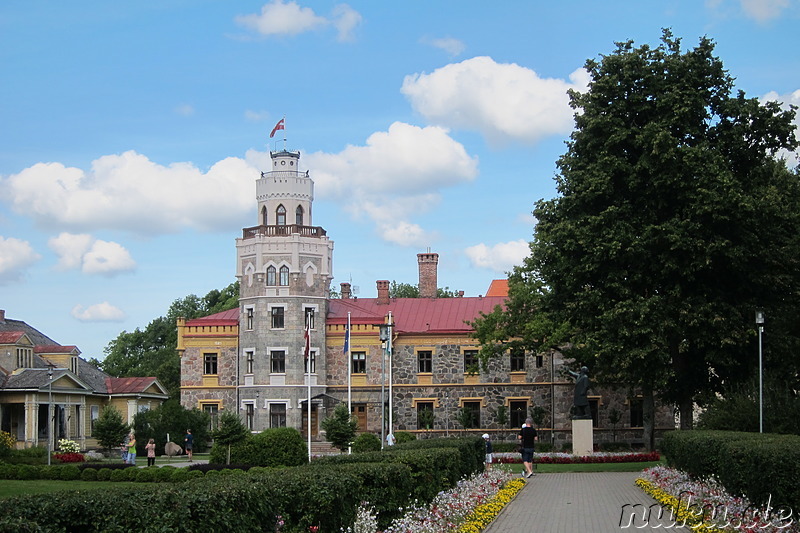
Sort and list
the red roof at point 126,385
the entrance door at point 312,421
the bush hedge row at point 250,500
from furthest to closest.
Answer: the red roof at point 126,385, the entrance door at point 312,421, the bush hedge row at point 250,500

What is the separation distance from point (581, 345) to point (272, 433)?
427 inches

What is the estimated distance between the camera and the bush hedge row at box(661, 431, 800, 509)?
13805 millimetres

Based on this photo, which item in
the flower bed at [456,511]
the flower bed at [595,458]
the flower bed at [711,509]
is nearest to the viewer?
the flower bed at [456,511]

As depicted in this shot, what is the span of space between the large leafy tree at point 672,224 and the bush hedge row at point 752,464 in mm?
9890

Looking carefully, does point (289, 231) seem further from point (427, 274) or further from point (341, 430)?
point (341, 430)

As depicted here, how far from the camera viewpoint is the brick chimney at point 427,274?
61.4 metres

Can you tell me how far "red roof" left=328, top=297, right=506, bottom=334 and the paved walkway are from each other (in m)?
28.2

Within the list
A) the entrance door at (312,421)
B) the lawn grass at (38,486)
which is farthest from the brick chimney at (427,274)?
the lawn grass at (38,486)

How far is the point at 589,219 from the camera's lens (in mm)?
31688

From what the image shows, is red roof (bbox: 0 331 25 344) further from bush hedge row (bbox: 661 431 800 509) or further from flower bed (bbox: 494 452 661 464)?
bush hedge row (bbox: 661 431 800 509)

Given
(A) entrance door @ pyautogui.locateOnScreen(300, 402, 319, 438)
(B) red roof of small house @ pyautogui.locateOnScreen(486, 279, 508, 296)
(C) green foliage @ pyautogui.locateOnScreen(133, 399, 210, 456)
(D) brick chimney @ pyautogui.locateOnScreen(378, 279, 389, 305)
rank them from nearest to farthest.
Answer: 1. (C) green foliage @ pyautogui.locateOnScreen(133, 399, 210, 456)
2. (A) entrance door @ pyautogui.locateOnScreen(300, 402, 319, 438)
3. (D) brick chimney @ pyautogui.locateOnScreen(378, 279, 389, 305)
4. (B) red roof of small house @ pyautogui.locateOnScreen(486, 279, 508, 296)

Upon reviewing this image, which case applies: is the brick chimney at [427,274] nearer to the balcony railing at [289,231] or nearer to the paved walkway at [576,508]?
the balcony railing at [289,231]

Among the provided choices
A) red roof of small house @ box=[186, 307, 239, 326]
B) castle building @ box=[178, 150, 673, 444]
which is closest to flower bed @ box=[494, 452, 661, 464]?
castle building @ box=[178, 150, 673, 444]

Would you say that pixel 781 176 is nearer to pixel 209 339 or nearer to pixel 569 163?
pixel 569 163
